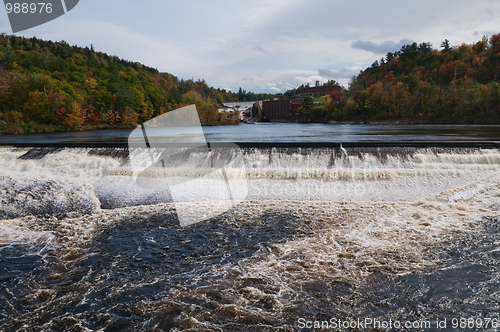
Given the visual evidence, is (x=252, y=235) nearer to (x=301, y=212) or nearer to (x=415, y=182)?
(x=301, y=212)

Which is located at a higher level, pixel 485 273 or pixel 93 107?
pixel 93 107

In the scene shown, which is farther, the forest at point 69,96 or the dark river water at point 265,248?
the forest at point 69,96

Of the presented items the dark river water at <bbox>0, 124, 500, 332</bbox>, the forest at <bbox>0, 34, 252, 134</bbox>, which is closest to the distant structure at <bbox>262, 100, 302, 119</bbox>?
the forest at <bbox>0, 34, 252, 134</bbox>

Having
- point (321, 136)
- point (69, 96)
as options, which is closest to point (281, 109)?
point (69, 96)

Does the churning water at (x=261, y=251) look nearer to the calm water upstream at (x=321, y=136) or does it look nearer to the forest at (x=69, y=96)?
→ the calm water upstream at (x=321, y=136)

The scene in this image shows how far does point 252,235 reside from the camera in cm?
597

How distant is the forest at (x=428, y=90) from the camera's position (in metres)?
45.8

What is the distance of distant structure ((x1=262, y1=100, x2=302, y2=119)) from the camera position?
83188mm

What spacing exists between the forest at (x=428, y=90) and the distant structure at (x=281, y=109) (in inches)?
246

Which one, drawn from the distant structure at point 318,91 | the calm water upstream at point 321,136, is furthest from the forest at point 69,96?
the distant structure at point 318,91

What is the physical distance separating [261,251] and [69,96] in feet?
157

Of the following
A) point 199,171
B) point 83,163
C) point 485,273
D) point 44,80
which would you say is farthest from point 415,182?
point 44,80

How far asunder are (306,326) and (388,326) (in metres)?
0.87

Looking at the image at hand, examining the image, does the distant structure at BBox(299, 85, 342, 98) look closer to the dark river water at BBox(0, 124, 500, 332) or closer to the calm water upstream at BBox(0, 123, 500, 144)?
the calm water upstream at BBox(0, 123, 500, 144)
